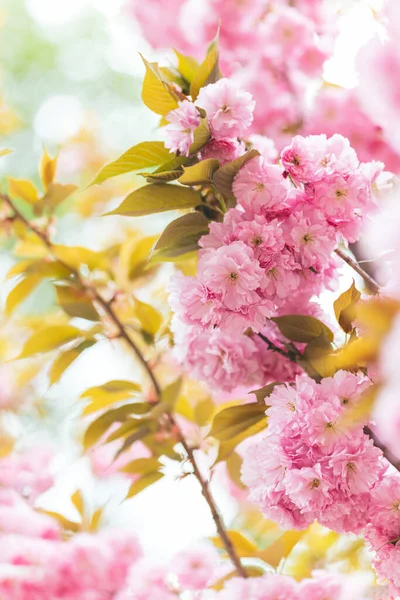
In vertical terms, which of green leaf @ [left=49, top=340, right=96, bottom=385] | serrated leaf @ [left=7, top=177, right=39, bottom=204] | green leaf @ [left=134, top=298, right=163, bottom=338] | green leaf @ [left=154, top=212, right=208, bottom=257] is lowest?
green leaf @ [left=49, top=340, right=96, bottom=385]

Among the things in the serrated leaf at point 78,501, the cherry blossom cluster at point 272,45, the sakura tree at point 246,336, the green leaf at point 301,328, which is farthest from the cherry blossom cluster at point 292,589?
the cherry blossom cluster at point 272,45

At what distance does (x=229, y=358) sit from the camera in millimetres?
602

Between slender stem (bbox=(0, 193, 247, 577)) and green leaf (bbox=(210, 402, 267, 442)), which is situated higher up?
green leaf (bbox=(210, 402, 267, 442))

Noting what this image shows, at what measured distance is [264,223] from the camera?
1.67 ft

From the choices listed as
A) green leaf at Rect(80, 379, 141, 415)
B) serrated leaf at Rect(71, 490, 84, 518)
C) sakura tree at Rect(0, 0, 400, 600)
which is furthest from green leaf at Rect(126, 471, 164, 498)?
serrated leaf at Rect(71, 490, 84, 518)

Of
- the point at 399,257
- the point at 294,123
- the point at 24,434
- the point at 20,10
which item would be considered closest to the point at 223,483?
the point at 24,434

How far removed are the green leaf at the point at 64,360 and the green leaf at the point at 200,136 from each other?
1.17ft

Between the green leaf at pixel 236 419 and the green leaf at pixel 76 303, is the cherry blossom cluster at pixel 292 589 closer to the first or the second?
the green leaf at pixel 236 419

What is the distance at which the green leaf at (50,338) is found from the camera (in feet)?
2.73

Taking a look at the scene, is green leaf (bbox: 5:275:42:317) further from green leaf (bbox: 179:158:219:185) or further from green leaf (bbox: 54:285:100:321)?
green leaf (bbox: 179:158:219:185)

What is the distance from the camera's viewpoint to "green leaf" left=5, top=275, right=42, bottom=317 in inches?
35.8

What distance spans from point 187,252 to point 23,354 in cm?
34

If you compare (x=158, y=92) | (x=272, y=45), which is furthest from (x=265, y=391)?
(x=272, y=45)

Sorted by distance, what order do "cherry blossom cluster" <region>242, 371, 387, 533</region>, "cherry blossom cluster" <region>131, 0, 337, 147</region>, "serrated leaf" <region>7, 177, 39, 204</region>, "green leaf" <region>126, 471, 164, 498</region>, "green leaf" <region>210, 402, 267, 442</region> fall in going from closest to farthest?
"cherry blossom cluster" <region>242, 371, 387, 533</region>, "green leaf" <region>210, 402, 267, 442</region>, "green leaf" <region>126, 471, 164, 498</region>, "serrated leaf" <region>7, 177, 39, 204</region>, "cherry blossom cluster" <region>131, 0, 337, 147</region>
